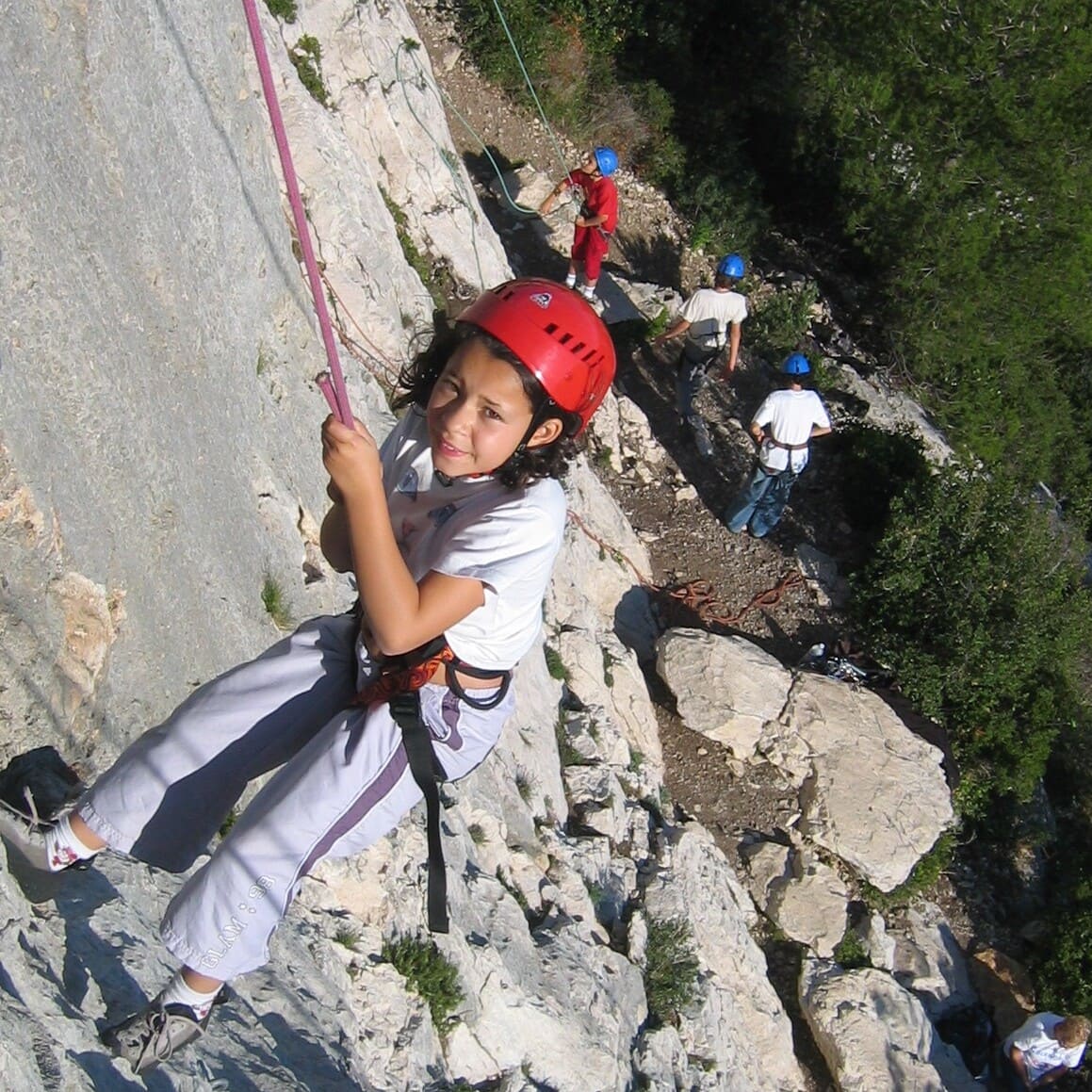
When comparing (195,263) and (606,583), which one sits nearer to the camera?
(195,263)

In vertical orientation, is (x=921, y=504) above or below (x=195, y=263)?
below

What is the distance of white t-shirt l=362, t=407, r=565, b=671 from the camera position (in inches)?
111

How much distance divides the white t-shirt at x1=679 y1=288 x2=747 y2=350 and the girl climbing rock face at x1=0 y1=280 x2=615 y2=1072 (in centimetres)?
972

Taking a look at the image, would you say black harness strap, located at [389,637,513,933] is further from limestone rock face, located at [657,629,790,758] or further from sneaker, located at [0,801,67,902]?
limestone rock face, located at [657,629,790,758]

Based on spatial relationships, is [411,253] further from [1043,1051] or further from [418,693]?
[1043,1051]

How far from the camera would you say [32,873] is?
318cm

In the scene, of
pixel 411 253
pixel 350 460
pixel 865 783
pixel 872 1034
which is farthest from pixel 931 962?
pixel 350 460

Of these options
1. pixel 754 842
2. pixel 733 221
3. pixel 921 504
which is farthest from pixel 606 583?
pixel 733 221

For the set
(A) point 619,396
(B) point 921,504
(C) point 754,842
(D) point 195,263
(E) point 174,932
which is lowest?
(C) point 754,842

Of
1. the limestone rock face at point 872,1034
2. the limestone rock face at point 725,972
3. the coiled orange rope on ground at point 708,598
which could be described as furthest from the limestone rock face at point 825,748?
the limestone rock face at point 725,972

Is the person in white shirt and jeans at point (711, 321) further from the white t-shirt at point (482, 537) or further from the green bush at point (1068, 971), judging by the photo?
the white t-shirt at point (482, 537)

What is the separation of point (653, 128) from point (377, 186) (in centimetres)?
1023

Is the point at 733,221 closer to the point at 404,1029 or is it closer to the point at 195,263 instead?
the point at 195,263

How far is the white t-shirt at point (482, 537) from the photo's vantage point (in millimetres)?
2818
